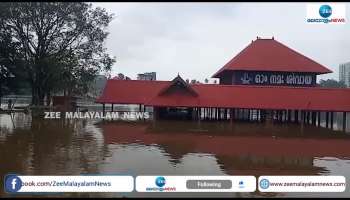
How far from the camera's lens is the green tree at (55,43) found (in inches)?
1469

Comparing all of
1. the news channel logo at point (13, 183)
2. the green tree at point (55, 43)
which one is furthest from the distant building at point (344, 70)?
the green tree at point (55, 43)

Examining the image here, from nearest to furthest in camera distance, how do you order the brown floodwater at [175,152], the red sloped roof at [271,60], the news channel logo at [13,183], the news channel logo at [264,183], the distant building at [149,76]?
the news channel logo at [13,183] → the news channel logo at [264,183] → the brown floodwater at [175,152] → the red sloped roof at [271,60] → the distant building at [149,76]

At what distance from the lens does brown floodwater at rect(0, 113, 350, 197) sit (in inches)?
468

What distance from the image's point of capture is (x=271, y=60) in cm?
3316

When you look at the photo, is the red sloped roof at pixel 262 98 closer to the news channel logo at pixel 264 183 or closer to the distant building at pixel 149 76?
the distant building at pixel 149 76

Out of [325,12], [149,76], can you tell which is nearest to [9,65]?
[149,76]

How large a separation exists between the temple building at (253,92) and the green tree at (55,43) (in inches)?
293

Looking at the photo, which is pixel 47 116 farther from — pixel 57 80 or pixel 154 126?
pixel 154 126

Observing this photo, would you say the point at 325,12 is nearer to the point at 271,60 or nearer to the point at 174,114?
the point at 174,114

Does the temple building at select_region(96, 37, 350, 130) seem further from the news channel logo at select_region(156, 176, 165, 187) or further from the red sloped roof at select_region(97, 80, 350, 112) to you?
the news channel logo at select_region(156, 176, 165, 187)

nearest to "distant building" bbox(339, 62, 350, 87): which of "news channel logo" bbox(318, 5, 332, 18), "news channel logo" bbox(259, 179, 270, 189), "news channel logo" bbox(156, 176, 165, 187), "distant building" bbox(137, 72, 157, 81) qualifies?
"news channel logo" bbox(318, 5, 332, 18)

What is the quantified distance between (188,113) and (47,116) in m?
11.6

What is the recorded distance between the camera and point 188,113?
32.7 meters

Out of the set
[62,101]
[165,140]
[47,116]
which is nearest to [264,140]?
[165,140]
